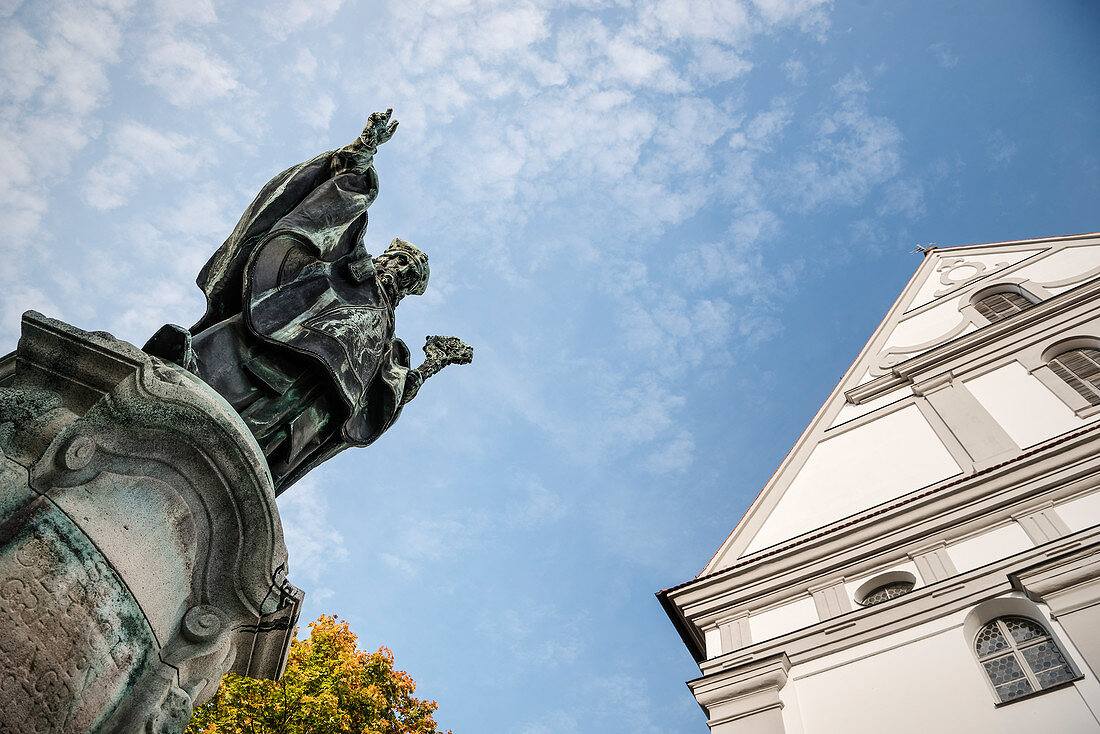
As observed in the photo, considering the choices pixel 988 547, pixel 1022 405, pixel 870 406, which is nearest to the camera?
pixel 988 547

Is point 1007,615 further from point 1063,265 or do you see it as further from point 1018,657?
point 1063,265

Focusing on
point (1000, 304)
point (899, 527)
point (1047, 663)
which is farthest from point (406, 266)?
point (1000, 304)

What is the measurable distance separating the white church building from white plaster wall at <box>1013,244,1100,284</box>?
0.22 feet

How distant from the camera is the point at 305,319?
4.84 m

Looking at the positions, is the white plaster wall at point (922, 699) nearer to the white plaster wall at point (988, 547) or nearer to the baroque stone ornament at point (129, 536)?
the white plaster wall at point (988, 547)

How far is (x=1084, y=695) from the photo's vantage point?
7262 mm

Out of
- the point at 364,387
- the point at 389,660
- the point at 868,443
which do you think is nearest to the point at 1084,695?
the point at 868,443

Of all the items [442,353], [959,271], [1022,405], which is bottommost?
[442,353]

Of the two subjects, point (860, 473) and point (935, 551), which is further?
point (860, 473)

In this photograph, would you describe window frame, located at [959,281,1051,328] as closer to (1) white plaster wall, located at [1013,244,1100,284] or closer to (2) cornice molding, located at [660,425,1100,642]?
(1) white plaster wall, located at [1013,244,1100,284]

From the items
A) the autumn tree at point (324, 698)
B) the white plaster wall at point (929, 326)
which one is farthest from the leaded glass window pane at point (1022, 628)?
the autumn tree at point (324, 698)

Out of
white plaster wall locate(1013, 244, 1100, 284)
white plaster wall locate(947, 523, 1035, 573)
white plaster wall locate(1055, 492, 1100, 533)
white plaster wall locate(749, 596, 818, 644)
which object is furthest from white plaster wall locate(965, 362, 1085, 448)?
white plaster wall locate(749, 596, 818, 644)

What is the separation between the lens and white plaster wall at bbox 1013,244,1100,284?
15.6m

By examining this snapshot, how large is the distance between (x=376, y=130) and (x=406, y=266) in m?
1.24
